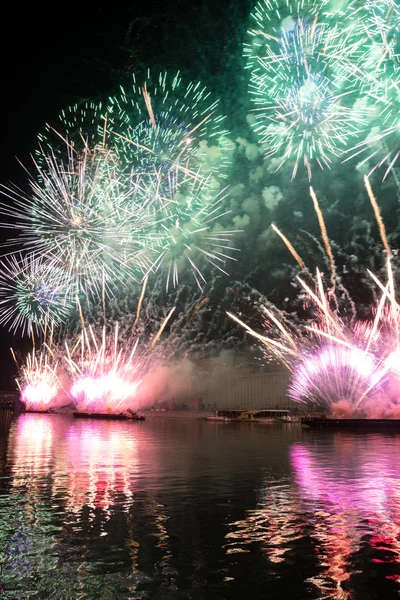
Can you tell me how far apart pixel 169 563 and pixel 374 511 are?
7.47m

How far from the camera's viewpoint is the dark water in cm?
947

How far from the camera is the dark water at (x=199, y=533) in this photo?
31.1ft

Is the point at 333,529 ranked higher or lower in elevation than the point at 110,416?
lower

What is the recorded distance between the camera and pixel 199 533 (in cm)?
1338

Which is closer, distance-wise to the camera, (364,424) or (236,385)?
(364,424)

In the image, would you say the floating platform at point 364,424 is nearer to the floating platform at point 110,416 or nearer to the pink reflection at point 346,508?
the floating platform at point 110,416

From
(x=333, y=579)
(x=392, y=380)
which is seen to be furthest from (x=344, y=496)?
(x=392, y=380)

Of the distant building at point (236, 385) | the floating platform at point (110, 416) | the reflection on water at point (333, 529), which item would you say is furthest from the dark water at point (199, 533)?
the distant building at point (236, 385)

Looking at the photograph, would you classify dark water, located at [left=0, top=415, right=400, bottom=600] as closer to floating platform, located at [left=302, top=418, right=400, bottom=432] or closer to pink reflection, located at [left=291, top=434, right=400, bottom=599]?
pink reflection, located at [left=291, top=434, right=400, bottom=599]

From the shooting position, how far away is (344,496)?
62.7 feet

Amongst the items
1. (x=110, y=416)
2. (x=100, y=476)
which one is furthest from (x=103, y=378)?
(x=100, y=476)

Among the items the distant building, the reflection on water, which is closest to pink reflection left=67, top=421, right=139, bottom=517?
the reflection on water

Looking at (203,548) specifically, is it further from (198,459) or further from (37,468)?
(198,459)

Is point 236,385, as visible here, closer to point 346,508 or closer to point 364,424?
point 364,424
